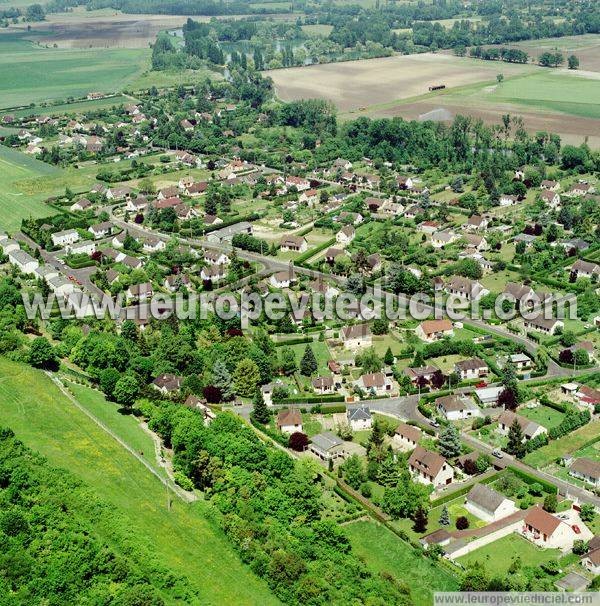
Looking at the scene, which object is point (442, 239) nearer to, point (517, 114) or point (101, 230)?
point (101, 230)

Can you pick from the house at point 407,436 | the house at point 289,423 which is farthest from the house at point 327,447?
the house at point 407,436

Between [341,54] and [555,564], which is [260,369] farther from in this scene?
[341,54]

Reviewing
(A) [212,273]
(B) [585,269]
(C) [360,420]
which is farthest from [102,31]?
(C) [360,420]

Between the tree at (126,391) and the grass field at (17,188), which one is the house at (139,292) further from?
the grass field at (17,188)

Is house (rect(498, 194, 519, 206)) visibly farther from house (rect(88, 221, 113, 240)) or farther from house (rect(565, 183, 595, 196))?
house (rect(88, 221, 113, 240))

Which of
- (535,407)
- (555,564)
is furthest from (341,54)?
(555,564)

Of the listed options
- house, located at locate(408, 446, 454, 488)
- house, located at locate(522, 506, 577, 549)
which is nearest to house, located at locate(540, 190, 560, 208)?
house, located at locate(408, 446, 454, 488)
